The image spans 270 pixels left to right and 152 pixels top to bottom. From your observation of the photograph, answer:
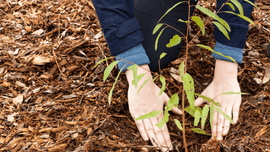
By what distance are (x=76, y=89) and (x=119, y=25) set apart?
0.51 meters

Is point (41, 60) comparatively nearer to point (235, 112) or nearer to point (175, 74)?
point (175, 74)

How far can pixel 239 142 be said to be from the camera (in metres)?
1.01

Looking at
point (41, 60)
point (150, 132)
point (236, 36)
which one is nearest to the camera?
point (150, 132)

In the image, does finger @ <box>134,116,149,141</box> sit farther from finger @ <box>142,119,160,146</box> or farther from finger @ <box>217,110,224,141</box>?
finger @ <box>217,110,224,141</box>

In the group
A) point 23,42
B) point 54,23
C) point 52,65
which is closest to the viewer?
point 52,65

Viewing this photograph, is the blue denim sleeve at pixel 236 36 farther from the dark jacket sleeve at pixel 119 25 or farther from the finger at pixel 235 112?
the dark jacket sleeve at pixel 119 25

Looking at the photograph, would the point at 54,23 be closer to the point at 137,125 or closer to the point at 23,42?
the point at 23,42

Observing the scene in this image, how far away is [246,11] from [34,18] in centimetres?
176

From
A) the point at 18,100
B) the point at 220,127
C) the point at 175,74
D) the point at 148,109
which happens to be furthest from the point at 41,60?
the point at 220,127

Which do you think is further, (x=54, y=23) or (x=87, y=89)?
(x=54, y=23)

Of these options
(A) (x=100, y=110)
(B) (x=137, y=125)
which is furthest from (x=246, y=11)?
(A) (x=100, y=110)

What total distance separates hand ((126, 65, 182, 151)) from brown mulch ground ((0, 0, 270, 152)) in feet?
0.16

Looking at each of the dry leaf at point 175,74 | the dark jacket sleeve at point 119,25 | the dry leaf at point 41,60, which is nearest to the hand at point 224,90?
the dry leaf at point 175,74

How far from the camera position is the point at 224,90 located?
123cm
